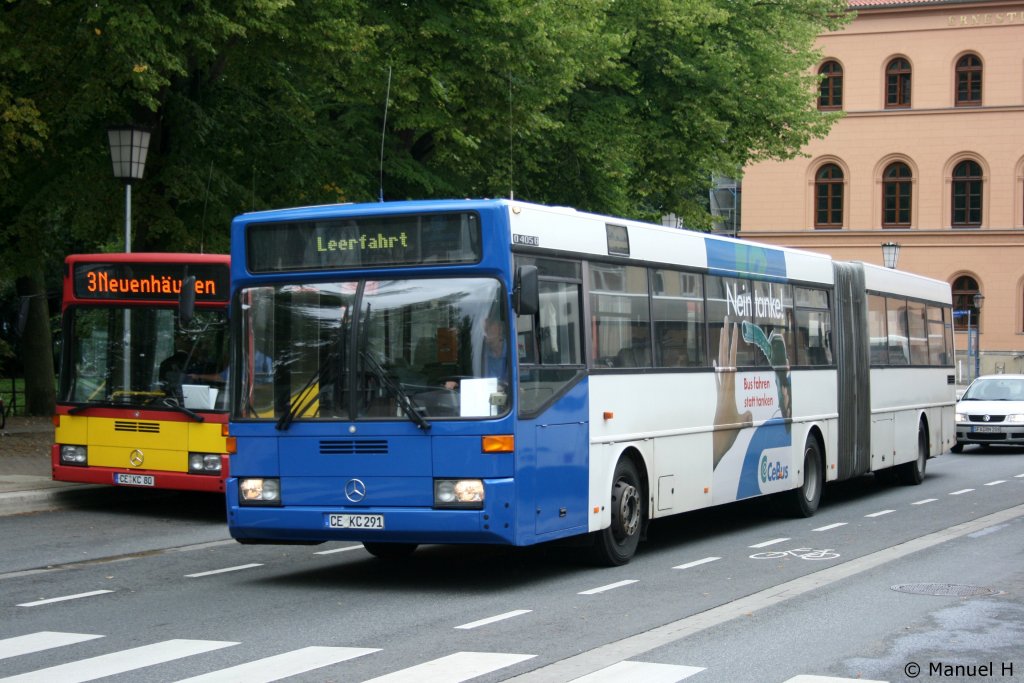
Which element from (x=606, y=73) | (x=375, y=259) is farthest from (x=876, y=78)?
(x=375, y=259)

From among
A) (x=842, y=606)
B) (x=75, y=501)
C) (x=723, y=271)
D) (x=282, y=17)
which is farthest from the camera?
(x=282, y=17)

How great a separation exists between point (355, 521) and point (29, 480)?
9.21m

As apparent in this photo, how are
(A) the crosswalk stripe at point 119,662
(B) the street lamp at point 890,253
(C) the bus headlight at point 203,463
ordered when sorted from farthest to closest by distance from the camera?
(B) the street lamp at point 890,253 → (C) the bus headlight at point 203,463 → (A) the crosswalk stripe at point 119,662

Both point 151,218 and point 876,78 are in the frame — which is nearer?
point 151,218

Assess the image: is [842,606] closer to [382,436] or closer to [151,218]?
[382,436]

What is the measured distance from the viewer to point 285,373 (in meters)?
11.7

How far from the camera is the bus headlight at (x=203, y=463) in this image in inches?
648

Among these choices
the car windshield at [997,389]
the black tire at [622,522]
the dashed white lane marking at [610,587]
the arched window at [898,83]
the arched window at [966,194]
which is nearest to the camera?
the dashed white lane marking at [610,587]

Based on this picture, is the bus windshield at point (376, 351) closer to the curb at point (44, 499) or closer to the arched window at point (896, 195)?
the curb at point (44, 499)

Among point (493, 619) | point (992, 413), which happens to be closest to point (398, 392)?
point (493, 619)

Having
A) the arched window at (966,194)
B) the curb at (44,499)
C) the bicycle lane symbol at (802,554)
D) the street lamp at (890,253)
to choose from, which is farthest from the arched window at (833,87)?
the bicycle lane symbol at (802,554)

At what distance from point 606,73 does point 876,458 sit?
1324cm

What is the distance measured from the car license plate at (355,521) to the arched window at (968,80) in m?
61.5

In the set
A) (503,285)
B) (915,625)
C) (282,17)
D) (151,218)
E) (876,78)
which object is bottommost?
(915,625)
